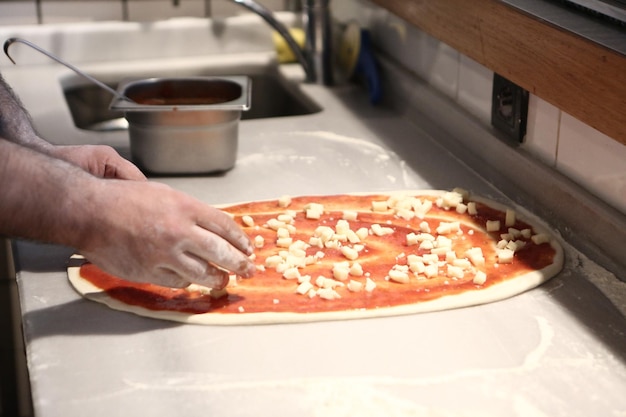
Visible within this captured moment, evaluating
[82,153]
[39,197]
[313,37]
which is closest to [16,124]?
[82,153]

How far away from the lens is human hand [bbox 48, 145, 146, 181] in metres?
1.25

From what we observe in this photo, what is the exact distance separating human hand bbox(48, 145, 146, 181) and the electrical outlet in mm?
602

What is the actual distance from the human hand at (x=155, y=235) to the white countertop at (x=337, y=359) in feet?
0.23

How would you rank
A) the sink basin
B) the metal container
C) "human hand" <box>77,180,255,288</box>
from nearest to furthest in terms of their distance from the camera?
"human hand" <box>77,180,255,288</box> < the metal container < the sink basin

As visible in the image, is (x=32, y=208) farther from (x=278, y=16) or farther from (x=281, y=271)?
(x=278, y=16)

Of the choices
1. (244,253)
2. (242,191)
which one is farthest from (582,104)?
(242,191)

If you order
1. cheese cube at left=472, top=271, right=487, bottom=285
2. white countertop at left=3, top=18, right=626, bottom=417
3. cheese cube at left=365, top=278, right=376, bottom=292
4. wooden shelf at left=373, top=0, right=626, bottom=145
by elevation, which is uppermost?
wooden shelf at left=373, top=0, right=626, bottom=145

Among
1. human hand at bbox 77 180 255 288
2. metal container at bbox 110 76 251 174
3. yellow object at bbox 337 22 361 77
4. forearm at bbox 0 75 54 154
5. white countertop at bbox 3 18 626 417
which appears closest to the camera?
white countertop at bbox 3 18 626 417

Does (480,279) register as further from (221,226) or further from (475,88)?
(475,88)

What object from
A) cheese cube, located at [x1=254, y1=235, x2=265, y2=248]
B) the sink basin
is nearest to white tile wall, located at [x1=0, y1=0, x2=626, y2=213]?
the sink basin

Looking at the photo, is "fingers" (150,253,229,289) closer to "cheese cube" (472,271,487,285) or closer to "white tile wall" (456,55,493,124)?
"cheese cube" (472,271,487,285)

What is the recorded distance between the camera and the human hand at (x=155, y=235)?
3.28 feet

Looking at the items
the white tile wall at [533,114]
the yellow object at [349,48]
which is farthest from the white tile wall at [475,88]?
the yellow object at [349,48]

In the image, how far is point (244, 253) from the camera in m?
1.10
